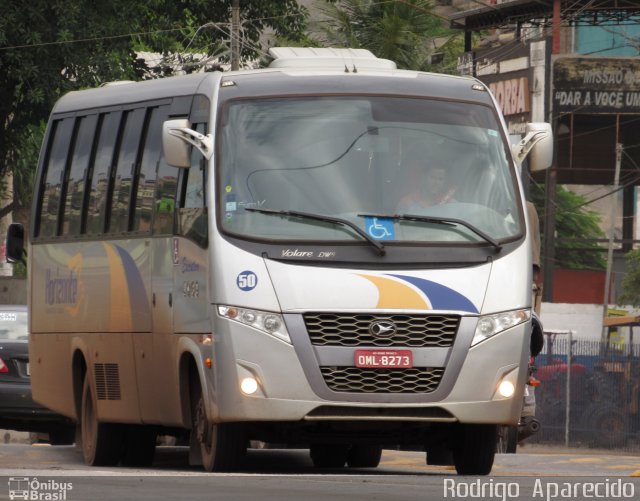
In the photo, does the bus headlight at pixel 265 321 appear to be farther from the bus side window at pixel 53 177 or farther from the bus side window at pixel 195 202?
the bus side window at pixel 53 177

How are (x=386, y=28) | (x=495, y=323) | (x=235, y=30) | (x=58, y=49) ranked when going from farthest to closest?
1. (x=386, y=28)
2. (x=235, y=30)
3. (x=58, y=49)
4. (x=495, y=323)

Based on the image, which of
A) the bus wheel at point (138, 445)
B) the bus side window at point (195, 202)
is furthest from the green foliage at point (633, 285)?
the bus side window at point (195, 202)

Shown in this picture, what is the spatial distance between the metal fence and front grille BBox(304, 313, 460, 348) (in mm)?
20501

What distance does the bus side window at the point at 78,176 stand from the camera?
1586 cm

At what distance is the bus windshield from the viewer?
41.5ft

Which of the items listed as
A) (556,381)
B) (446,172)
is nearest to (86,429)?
(446,172)

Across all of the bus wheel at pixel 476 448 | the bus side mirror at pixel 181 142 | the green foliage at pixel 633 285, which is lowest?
the green foliage at pixel 633 285

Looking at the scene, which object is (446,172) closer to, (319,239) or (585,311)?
(319,239)

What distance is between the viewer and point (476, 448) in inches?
519

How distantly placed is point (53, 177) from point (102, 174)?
139 centimetres

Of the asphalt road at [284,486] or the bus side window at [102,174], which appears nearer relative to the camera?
the asphalt road at [284,486]

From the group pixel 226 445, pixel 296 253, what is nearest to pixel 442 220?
pixel 296 253

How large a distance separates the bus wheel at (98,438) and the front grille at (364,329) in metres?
3.67

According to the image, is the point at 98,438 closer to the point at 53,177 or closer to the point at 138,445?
the point at 138,445
